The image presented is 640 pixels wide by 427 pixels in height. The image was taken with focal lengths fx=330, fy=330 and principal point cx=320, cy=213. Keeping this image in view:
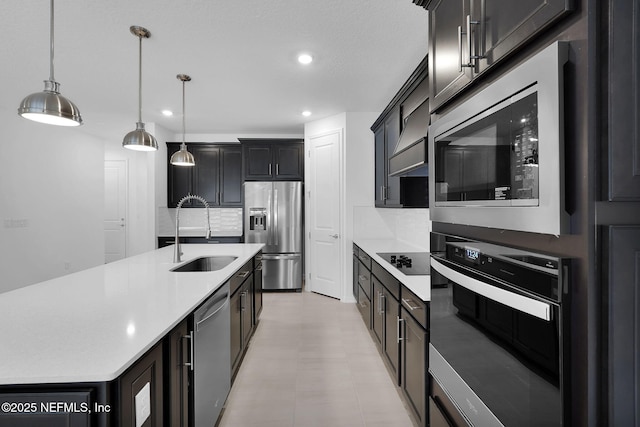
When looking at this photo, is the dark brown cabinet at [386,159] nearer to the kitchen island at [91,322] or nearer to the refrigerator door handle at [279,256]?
the refrigerator door handle at [279,256]

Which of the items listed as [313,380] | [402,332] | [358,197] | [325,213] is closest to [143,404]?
[402,332]

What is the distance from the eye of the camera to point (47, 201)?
16.4ft

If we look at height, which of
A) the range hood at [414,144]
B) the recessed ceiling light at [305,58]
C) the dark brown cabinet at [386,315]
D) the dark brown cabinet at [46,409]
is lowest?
the dark brown cabinet at [386,315]

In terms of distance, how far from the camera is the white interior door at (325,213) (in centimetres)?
470

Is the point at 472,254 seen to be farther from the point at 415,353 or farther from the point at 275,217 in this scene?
the point at 275,217

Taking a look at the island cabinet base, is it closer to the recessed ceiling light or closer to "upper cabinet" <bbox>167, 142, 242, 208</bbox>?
the recessed ceiling light

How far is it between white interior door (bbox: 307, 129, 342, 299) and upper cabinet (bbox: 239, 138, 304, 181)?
1.30 ft

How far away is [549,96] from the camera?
29.3 inches

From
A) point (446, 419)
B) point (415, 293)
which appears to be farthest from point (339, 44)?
point (446, 419)

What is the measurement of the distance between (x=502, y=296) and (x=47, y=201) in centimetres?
619

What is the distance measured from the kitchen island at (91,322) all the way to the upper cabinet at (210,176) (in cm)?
357

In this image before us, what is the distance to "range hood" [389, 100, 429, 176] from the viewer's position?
2213mm

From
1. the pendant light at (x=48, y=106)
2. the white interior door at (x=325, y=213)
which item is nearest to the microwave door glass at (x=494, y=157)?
the pendant light at (x=48, y=106)

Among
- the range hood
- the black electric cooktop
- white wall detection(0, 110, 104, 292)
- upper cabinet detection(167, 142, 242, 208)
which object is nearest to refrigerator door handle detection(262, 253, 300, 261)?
upper cabinet detection(167, 142, 242, 208)
